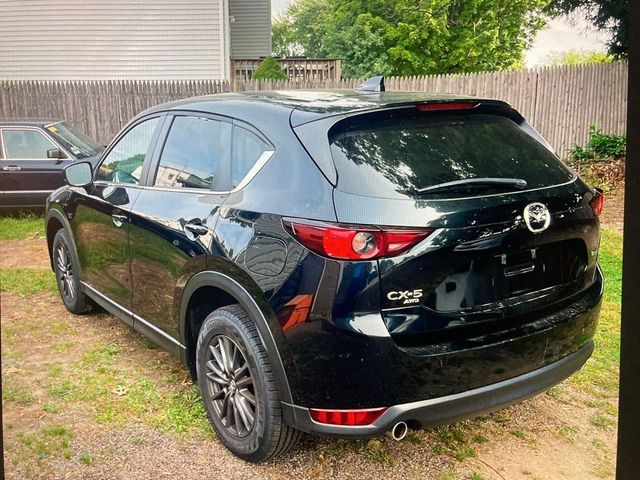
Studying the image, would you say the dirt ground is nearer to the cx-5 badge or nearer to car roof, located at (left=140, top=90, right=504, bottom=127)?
the cx-5 badge

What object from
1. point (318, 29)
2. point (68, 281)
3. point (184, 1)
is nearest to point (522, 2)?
point (318, 29)

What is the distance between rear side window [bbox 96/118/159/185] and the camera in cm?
364

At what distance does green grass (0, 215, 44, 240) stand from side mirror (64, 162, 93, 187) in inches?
81.8

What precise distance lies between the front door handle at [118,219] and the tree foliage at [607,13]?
2618mm

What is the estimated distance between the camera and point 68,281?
4742mm

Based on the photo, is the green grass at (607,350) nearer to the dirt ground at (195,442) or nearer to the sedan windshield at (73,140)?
the dirt ground at (195,442)

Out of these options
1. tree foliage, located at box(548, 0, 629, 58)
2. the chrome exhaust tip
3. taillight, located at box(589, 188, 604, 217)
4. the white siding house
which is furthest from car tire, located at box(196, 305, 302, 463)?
the white siding house

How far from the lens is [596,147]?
348 inches

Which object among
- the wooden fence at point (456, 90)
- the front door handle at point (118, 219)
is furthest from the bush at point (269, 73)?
the front door handle at point (118, 219)

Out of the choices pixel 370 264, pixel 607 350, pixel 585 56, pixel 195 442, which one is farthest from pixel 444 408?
pixel 585 56

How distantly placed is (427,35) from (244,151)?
81.5 feet

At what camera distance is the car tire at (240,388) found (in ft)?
8.18

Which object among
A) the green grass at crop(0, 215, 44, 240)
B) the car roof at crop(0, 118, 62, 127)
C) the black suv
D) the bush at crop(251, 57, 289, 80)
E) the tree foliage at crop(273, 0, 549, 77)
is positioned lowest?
the green grass at crop(0, 215, 44, 240)

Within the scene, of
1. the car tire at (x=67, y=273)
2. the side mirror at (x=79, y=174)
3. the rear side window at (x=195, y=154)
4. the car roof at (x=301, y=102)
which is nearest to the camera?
Answer: the car roof at (x=301, y=102)
